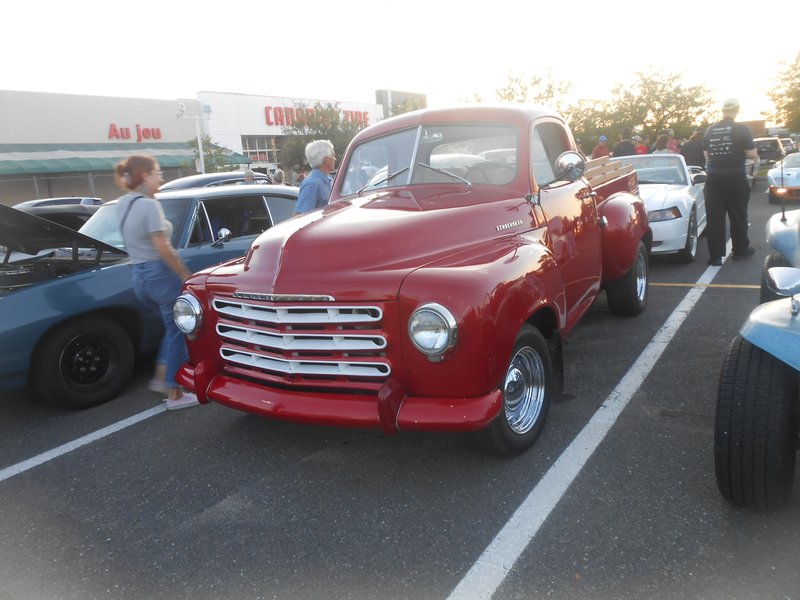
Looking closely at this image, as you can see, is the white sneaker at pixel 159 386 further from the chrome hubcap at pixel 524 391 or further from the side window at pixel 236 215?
the chrome hubcap at pixel 524 391

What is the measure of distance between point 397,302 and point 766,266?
3.05 m

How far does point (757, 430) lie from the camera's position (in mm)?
2377

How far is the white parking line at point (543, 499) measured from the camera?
2.37 metres

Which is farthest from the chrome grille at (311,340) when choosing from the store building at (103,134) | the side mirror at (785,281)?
the store building at (103,134)

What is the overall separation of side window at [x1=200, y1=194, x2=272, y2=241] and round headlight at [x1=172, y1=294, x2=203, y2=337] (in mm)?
2173

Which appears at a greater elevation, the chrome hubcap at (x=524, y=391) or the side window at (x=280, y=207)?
the side window at (x=280, y=207)

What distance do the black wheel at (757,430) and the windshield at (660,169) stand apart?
22.3 feet

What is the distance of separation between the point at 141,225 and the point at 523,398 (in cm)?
282

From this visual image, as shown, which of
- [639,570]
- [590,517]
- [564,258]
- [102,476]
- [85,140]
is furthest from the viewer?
[85,140]

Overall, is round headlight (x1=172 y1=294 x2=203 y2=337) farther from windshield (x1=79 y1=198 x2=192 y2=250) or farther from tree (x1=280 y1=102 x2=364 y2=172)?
tree (x1=280 y1=102 x2=364 y2=172)

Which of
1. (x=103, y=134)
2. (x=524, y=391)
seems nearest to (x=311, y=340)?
(x=524, y=391)

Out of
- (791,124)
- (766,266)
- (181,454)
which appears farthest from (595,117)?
(181,454)

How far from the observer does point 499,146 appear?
4109 millimetres

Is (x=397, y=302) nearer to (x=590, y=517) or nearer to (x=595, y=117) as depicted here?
(x=590, y=517)
